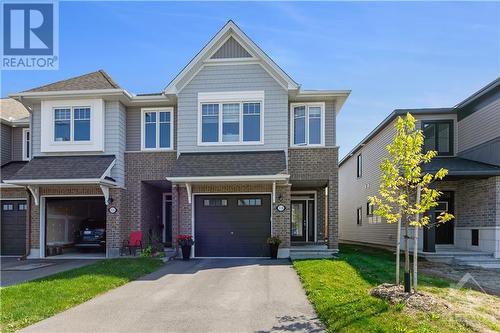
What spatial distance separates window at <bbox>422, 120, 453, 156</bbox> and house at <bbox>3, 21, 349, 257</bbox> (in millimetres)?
5626

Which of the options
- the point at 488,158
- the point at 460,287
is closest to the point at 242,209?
the point at 460,287

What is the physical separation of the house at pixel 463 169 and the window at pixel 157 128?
406 inches

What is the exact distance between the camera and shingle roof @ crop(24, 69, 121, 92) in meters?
16.3

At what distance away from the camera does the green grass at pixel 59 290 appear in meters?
7.43

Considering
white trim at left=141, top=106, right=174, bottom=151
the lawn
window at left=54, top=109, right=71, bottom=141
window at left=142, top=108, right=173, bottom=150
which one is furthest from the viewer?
window at left=142, top=108, right=173, bottom=150

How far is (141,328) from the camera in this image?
22.7 ft

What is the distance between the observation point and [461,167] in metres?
16.5

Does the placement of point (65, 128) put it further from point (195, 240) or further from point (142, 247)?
point (195, 240)

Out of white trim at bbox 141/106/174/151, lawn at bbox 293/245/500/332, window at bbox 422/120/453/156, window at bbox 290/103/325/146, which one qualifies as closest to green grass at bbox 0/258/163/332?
lawn at bbox 293/245/500/332

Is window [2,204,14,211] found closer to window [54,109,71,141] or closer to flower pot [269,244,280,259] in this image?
window [54,109,71,141]

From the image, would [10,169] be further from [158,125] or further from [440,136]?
[440,136]

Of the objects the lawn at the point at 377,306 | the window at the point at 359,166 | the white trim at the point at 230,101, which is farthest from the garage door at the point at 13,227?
the window at the point at 359,166

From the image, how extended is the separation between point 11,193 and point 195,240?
8.53 meters

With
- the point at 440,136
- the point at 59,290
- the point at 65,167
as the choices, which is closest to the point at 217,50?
the point at 65,167
